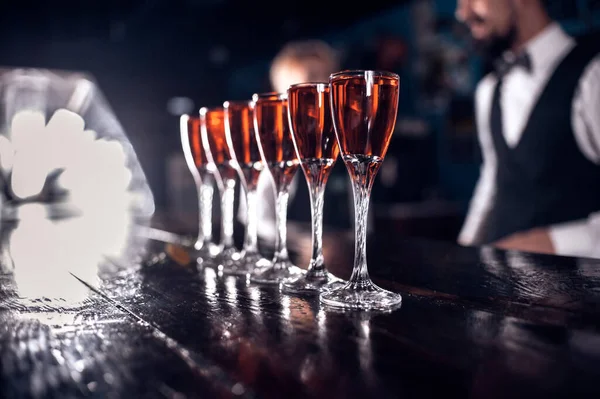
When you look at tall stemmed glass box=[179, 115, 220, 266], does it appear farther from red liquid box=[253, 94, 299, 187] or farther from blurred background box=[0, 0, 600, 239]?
blurred background box=[0, 0, 600, 239]

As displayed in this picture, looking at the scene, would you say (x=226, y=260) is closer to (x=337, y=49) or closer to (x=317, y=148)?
(x=317, y=148)

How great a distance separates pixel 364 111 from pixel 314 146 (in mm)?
125

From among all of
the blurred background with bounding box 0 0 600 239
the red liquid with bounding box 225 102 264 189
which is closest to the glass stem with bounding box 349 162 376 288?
the red liquid with bounding box 225 102 264 189

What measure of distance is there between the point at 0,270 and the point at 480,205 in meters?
1.71

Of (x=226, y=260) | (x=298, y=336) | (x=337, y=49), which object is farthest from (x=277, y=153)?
(x=337, y=49)

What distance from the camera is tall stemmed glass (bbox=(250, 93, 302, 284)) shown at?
2.80 feet

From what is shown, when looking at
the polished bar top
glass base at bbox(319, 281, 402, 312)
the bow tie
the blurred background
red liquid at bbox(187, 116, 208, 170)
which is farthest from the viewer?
the blurred background

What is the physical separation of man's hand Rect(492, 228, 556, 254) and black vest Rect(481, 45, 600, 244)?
0.23ft

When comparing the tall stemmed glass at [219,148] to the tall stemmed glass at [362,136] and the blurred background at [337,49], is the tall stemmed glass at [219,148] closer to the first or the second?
the tall stemmed glass at [362,136]

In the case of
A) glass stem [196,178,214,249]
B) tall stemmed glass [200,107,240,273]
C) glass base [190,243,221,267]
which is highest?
tall stemmed glass [200,107,240,273]

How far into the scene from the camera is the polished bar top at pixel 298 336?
42cm

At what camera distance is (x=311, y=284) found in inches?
32.0

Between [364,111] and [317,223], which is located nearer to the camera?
[364,111]

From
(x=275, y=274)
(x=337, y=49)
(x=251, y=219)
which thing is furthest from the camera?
(x=337, y=49)
